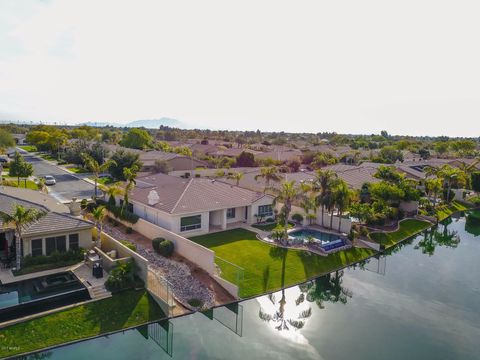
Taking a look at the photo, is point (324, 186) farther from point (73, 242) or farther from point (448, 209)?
point (448, 209)

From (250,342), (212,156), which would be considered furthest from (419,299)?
(212,156)

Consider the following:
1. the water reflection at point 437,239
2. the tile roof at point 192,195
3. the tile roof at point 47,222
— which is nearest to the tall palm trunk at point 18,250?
the tile roof at point 47,222

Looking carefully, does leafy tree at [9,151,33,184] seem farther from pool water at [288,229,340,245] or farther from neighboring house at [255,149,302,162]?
neighboring house at [255,149,302,162]

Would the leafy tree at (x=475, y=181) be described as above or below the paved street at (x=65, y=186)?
above

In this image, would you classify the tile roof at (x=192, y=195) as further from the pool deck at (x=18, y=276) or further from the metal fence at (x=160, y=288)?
the pool deck at (x=18, y=276)

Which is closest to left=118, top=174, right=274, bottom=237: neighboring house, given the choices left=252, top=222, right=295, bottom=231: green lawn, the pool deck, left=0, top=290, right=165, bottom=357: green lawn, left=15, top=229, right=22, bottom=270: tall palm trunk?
left=252, top=222, right=295, bottom=231: green lawn

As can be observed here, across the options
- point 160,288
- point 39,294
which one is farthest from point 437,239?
point 39,294
